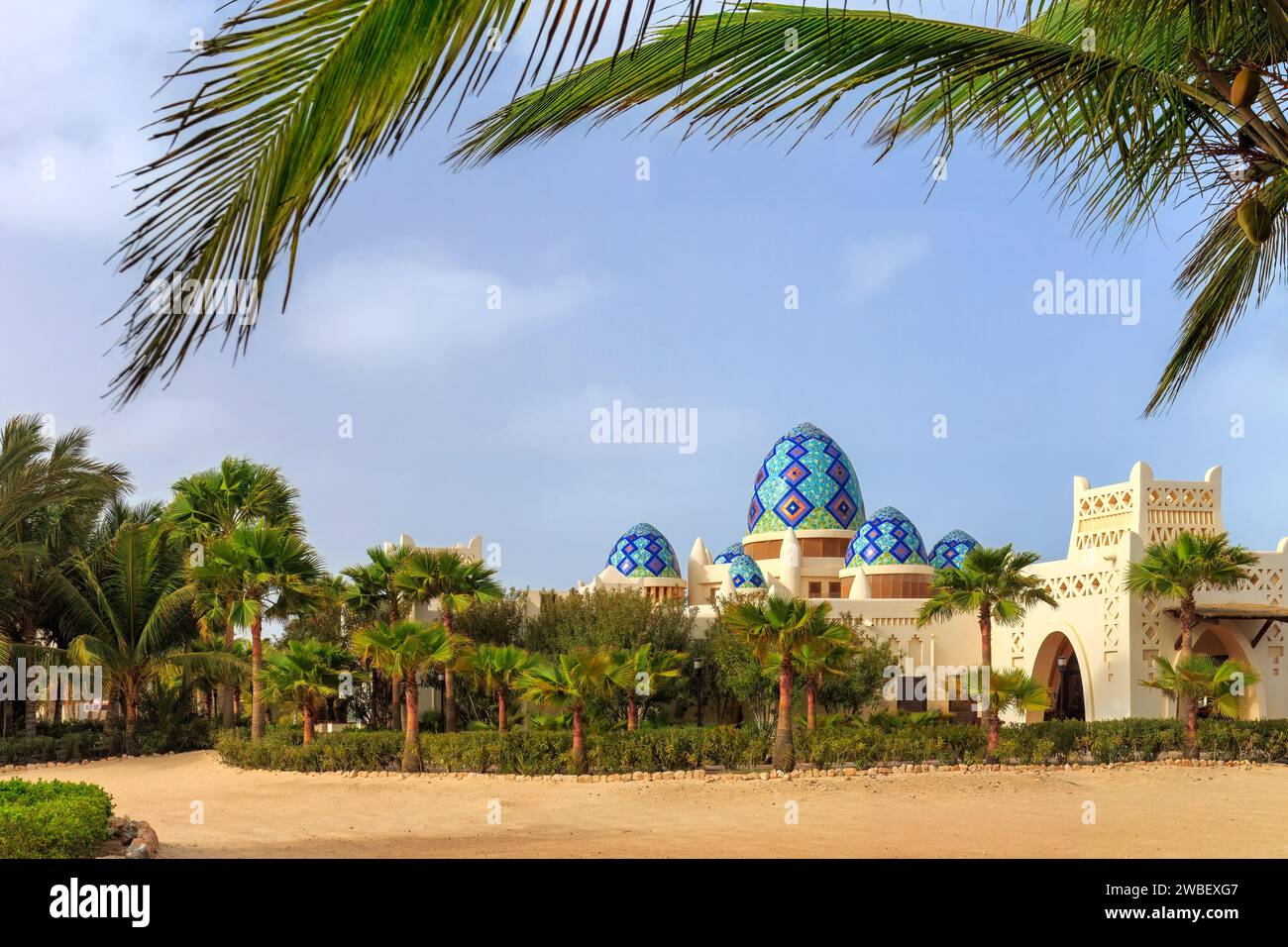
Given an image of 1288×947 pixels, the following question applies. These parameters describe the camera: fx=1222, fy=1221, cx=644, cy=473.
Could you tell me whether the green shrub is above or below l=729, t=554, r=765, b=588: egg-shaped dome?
below

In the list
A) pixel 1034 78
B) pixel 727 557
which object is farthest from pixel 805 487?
pixel 1034 78

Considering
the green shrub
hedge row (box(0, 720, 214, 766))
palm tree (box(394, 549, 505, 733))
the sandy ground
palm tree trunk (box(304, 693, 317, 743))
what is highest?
palm tree (box(394, 549, 505, 733))

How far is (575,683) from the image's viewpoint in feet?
63.7

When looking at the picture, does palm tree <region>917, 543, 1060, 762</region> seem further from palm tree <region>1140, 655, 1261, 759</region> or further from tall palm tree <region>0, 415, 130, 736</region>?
tall palm tree <region>0, 415, 130, 736</region>

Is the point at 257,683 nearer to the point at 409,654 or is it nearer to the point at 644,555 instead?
the point at 409,654

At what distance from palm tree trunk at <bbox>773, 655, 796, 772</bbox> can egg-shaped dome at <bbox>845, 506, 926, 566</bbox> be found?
44.0 ft

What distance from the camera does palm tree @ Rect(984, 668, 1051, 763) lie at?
20625 mm

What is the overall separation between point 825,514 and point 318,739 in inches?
742

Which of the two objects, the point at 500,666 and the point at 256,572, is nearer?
the point at 500,666

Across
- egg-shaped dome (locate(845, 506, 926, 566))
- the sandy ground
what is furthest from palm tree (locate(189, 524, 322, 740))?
egg-shaped dome (locate(845, 506, 926, 566))

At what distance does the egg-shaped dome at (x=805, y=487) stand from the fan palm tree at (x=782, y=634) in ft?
52.9

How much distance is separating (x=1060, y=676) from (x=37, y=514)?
78.4 ft

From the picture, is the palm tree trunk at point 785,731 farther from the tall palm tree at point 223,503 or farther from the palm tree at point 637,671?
the tall palm tree at point 223,503

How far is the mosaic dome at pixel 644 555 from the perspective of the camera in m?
35.4
